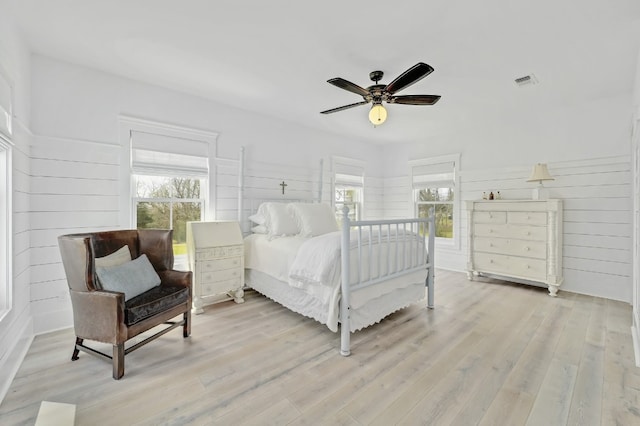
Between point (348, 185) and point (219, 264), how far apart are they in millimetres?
3067

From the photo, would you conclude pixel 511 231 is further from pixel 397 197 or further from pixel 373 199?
pixel 373 199

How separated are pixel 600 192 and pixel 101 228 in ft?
19.7

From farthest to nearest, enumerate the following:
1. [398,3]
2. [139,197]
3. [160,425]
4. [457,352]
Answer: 1. [139,197]
2. [457,352]
3. [398,3]
4. [160,425]

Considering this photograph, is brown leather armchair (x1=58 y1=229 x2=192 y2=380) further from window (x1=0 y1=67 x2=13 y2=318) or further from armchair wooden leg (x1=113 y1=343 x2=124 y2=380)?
window (x1=0 y1=67 x2=13 y2=318)

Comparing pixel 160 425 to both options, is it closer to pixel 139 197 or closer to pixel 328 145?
pixel 139 197

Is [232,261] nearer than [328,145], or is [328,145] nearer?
[232,261]

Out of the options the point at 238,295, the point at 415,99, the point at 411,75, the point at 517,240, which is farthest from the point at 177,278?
the point at 517,240

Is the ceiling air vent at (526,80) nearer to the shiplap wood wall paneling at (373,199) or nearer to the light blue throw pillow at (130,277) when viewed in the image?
the shiplap wood wall paneling at (373,199)

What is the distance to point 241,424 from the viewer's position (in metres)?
1.58

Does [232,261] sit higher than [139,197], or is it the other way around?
[139,197]

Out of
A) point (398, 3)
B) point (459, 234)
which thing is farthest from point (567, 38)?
point (459, 234)

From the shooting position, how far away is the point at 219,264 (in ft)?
10.9

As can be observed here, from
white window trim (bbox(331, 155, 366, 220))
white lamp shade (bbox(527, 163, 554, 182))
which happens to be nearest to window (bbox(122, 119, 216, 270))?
white window trim (bbox(331, 155, 366, 220))

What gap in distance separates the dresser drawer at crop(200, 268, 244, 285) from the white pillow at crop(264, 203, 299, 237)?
0.60m
